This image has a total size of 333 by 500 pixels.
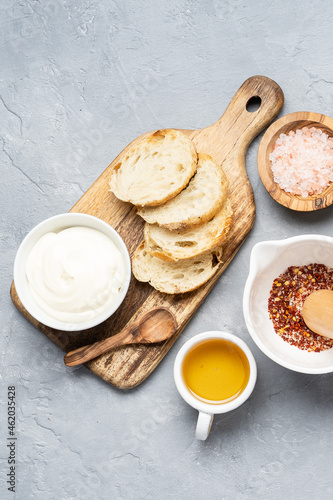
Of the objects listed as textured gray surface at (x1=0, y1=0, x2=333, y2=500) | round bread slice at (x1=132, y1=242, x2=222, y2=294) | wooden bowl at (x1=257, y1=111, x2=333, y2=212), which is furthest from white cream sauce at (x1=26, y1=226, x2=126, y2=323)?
wooden bowl at (x1=257, y1=111, x2=333, y2=212)

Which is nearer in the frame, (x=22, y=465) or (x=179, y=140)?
(x=179, y=140)

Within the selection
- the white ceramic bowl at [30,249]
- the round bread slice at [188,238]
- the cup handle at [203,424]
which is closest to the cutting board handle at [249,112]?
the round bread slice at [188,238]

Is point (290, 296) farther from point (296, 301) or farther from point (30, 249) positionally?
point (30, 249)

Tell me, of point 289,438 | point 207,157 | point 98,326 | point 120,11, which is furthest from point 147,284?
point 120,11

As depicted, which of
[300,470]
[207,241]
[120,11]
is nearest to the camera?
[207,241]

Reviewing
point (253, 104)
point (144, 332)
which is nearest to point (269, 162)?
point (253, 104)

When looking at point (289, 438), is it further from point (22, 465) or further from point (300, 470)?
point (22, 465)

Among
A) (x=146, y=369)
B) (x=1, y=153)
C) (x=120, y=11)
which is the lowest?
(x=146, y=369)

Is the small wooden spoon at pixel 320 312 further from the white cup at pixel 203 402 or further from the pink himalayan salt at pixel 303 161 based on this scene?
the pink himalayan salt at pixel 303 161

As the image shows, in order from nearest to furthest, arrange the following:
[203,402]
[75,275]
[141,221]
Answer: [75,275] < [203,402] < [141,221]
